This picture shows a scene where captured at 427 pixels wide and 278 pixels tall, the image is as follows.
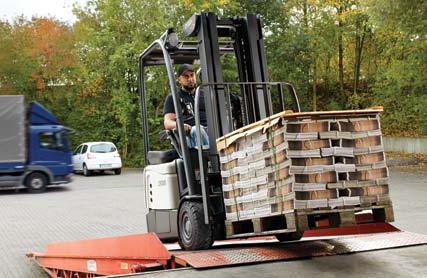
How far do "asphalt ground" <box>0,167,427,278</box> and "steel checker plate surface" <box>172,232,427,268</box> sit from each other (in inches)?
5.1

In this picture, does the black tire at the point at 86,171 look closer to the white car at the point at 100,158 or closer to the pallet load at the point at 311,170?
the white car at the point at 100,158

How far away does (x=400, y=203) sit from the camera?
15.4 meters

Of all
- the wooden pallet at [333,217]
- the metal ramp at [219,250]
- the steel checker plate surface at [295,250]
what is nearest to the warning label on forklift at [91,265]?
the metal ramp at [219,250]

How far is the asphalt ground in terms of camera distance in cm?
469

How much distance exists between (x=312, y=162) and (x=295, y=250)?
4.58 ft

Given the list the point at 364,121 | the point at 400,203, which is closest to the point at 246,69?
the point at 364,121

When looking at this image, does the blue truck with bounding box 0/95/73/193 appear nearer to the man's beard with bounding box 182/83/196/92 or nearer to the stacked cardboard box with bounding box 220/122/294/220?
the man's beard with bounding box 182/83/196/92

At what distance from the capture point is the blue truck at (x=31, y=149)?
72.4 feet

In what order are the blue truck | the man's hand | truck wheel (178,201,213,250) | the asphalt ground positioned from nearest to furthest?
the asphalt ground, truck wheel (178,201,213,250), the man's hand, the blue truck

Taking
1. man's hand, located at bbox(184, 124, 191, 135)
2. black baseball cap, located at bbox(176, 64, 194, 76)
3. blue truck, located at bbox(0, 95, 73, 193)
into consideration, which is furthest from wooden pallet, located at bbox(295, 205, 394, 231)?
blue truck, located at bbox(0, 95, 73, 193)

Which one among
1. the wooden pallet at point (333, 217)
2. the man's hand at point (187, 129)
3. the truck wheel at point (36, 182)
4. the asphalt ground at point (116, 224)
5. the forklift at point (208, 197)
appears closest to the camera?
the wooden pallet at point (333, 217)

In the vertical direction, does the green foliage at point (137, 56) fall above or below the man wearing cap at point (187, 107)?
above

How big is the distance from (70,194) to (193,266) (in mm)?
17392

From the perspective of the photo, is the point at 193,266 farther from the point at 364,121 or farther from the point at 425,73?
the point at 425,73
